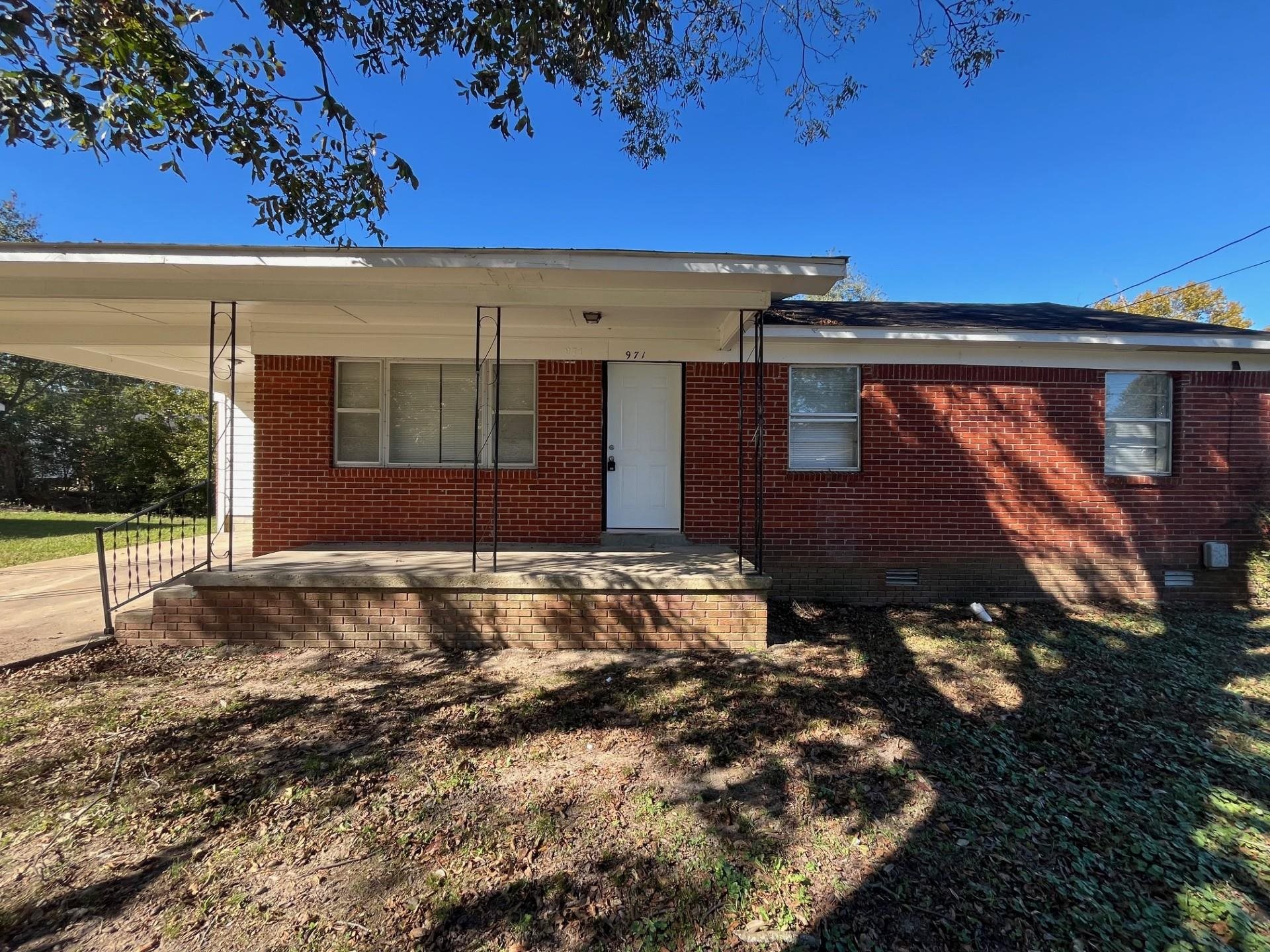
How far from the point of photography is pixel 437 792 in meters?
2.96

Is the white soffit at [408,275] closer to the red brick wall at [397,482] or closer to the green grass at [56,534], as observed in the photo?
the red brick wall at [397,482]

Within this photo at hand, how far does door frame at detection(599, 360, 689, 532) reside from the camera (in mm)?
6781

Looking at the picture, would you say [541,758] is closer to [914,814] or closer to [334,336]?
[914,814]

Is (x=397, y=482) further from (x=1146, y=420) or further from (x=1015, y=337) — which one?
(x=1146, y=420)

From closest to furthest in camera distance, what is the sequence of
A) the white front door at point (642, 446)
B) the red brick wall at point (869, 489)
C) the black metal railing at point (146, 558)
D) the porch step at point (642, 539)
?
the black metal railing at point (146, 558) → the porch step at point (642, 539) → the red brick wall at point (869, 489) → the white front door at point (642, 446)

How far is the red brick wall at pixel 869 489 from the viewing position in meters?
6.70

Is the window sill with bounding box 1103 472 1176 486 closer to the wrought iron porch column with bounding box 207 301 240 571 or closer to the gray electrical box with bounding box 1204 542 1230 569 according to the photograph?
the gray electrical box with bounding box 1204 542 1230 569

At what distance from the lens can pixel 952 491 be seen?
681cm

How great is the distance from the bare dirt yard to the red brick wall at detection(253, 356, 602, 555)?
6.77ft

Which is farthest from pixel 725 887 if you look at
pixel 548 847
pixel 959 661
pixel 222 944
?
pixel 959 661

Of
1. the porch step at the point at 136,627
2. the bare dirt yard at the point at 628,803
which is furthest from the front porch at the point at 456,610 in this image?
the bare dirt yard at the point at 628,803

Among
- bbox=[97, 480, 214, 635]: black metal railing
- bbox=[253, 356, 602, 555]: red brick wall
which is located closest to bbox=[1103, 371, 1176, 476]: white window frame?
bbox=[253, 356, 602, 555]: red brick wall

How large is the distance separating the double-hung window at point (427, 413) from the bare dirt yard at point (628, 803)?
267 centimetres

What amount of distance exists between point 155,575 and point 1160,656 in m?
11.0
